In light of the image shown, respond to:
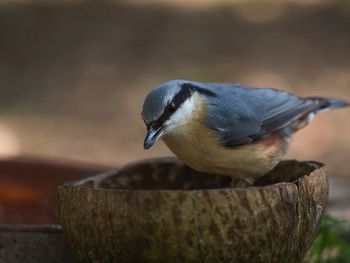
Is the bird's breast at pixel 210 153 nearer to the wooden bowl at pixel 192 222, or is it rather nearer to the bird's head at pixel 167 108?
the bird's head at pixel 167 108

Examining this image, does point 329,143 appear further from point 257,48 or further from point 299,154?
point 257,48

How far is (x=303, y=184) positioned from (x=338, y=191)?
250 cm

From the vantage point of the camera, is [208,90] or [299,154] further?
[299,154]

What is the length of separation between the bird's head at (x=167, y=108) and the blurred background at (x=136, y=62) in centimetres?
345

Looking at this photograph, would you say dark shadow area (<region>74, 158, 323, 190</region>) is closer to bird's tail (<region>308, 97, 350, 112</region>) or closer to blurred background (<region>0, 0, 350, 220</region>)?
bird's tail (<region>308, 97, 350, 112</region>)

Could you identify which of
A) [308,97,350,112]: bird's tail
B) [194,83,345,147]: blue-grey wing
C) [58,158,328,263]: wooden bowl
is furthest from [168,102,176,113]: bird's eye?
[308,97,350,112]: bird's tail

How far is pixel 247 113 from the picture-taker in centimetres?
356

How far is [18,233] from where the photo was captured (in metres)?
3.04

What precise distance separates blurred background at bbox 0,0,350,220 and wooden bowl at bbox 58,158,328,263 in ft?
12.9

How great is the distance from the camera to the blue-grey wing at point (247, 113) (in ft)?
11.3

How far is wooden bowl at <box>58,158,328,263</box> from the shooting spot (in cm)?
258

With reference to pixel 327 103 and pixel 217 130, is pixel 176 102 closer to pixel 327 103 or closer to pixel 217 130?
pixel 217 130

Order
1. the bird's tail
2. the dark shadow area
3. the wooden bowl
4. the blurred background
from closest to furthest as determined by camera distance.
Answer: the wooden bowl, the dark shadow area, the bird's tail, the blurred background

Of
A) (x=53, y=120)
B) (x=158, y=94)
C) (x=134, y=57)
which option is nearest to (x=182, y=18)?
(x=134, y=57)
